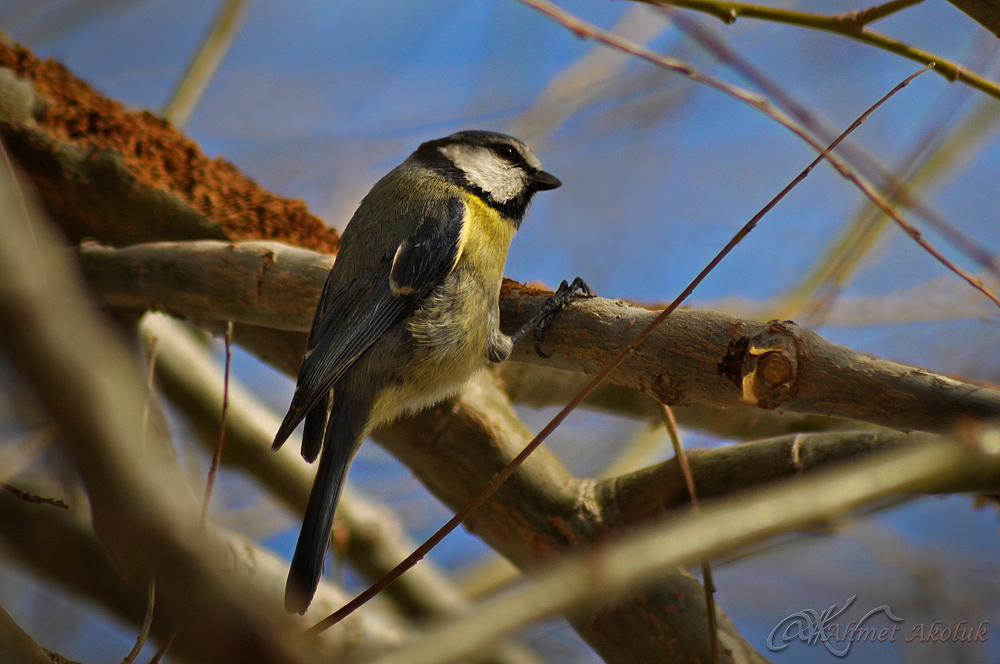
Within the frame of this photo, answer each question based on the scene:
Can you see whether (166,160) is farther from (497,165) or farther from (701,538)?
(701,538)

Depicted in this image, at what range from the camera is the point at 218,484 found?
2.73 meters

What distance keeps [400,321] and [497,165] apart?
0.61m

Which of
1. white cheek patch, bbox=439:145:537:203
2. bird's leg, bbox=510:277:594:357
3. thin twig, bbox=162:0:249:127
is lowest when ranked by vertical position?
bird's leg, bbox=510:277:594:357

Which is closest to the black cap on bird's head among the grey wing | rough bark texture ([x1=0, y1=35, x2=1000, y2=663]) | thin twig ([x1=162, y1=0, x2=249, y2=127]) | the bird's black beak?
the bird's black beak

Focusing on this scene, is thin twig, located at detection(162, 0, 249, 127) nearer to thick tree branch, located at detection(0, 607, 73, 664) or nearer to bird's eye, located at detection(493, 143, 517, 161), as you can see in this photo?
bird's eye, located at detection(493, 143, 517, 161)

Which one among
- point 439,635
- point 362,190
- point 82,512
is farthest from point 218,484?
point 439,635

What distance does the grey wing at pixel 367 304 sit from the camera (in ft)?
4.86

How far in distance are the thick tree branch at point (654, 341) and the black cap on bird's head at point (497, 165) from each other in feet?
1.14

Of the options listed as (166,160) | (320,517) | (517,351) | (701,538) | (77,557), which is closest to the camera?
(701,538)

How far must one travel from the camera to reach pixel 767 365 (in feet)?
3.37

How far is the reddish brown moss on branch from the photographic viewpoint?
193cm

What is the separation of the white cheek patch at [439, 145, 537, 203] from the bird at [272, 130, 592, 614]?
165mm

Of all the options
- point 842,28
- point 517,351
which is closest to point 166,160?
point 517,351

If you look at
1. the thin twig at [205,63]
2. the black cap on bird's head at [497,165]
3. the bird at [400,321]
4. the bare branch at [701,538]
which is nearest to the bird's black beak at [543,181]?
the black cap on bird's head at [497,165]
